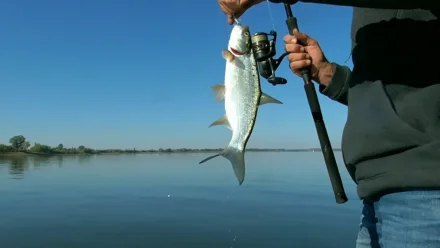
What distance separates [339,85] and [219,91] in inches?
44.2

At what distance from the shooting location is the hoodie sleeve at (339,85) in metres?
3.06

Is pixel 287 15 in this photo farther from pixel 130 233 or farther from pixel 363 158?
pixel 130 233

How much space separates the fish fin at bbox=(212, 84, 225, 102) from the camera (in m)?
3.76

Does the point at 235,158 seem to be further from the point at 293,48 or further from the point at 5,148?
the point at 5,148

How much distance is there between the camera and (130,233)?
1345 cm

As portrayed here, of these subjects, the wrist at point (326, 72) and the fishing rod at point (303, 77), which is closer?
the fishing rod at point (303, 77)

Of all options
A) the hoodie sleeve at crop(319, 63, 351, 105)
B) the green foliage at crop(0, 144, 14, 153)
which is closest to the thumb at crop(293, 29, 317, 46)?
the hoodie sleeve at crop(319, 63, 351, 105)

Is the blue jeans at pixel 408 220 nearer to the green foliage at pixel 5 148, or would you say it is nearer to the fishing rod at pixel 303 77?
the fishing rod at pixel 303 77

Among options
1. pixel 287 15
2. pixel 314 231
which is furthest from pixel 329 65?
pixel 314 231

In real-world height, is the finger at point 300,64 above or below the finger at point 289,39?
below

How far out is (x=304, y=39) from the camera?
3.18 meters

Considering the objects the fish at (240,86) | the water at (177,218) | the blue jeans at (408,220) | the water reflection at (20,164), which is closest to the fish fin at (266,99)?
the fish at (240,86)

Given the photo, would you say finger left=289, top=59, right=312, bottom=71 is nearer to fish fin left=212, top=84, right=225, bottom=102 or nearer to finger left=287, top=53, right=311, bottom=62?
finger left=287, top=53, right=311, bottom=62

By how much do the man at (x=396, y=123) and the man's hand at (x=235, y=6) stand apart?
765 millimetres
